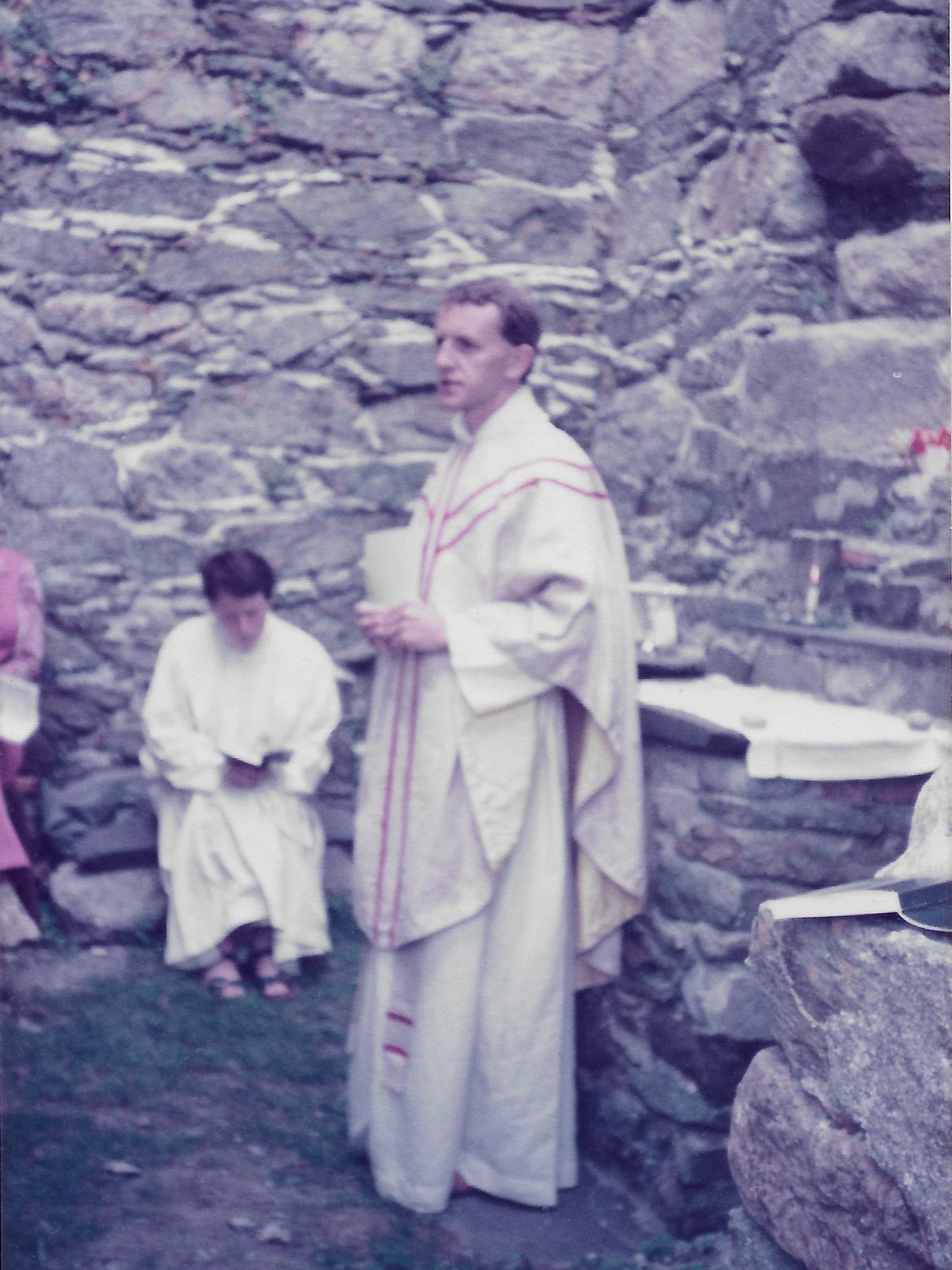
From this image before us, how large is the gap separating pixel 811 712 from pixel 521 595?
79cm

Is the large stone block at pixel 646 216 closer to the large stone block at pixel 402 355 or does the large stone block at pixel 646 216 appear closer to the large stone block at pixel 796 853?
the large stone block at pixel 402 355

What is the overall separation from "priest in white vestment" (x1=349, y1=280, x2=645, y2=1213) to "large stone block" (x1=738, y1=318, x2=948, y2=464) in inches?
33.4

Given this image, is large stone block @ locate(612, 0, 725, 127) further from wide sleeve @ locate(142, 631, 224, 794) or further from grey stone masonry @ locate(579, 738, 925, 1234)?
wide sleeve @ locate(142, 631, 224, 794)

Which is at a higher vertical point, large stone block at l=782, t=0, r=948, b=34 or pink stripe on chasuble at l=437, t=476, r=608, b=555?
large stone block at l=782, t=0, r=948, b=34

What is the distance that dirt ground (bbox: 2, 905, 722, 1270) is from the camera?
8.75 feet

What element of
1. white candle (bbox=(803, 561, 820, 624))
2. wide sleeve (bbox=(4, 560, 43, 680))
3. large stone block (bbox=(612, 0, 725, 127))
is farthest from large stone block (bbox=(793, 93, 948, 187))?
wide sleeve (bbox=(4, 560, 43, 680))

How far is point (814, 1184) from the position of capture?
156 cm

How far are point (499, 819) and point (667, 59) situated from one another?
112 inches

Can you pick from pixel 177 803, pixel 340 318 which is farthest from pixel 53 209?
pixel 177 803

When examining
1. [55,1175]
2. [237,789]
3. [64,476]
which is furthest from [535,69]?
[55,1175]

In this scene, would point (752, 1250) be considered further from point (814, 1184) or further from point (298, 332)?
point (298, 332)

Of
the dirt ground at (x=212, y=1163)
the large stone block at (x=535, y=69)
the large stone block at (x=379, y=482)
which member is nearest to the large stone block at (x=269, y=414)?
the large stone block at (x=379, y=482)

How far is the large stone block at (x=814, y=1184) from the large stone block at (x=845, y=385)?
1972 millimetres

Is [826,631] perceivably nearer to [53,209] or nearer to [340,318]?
[340,318]
